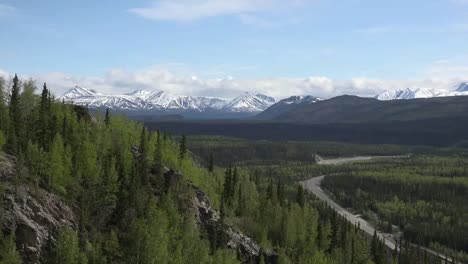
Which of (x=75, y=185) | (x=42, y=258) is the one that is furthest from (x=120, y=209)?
(x=42, y=258)

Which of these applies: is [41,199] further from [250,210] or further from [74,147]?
[250,210]

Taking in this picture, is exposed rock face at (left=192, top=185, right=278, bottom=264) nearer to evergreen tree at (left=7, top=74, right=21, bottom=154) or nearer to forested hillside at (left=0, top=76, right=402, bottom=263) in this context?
forested hillside at (left=0, top=76, right=402, bottom=263)

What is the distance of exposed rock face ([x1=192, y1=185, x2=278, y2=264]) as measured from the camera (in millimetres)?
128250

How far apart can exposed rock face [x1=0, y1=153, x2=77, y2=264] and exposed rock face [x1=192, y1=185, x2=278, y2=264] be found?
1462 inches

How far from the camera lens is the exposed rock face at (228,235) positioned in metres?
128

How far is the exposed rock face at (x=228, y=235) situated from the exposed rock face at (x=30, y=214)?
37.1 m

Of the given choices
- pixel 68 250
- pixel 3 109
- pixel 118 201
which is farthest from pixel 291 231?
pixel 3 109

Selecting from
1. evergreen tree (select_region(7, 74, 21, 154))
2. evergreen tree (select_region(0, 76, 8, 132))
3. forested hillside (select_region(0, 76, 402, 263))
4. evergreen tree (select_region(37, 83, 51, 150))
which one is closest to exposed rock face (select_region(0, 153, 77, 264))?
forested hillside (select_region(0, 76, 402, 263))

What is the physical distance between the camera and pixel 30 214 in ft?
298

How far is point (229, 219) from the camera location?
470 ft

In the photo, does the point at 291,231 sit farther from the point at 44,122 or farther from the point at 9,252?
the point at 9,252

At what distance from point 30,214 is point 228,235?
51589 millimetres

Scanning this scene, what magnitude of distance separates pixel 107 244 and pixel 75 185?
48.9 ft

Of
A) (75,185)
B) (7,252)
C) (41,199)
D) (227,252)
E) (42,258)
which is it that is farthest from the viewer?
(227,252)
